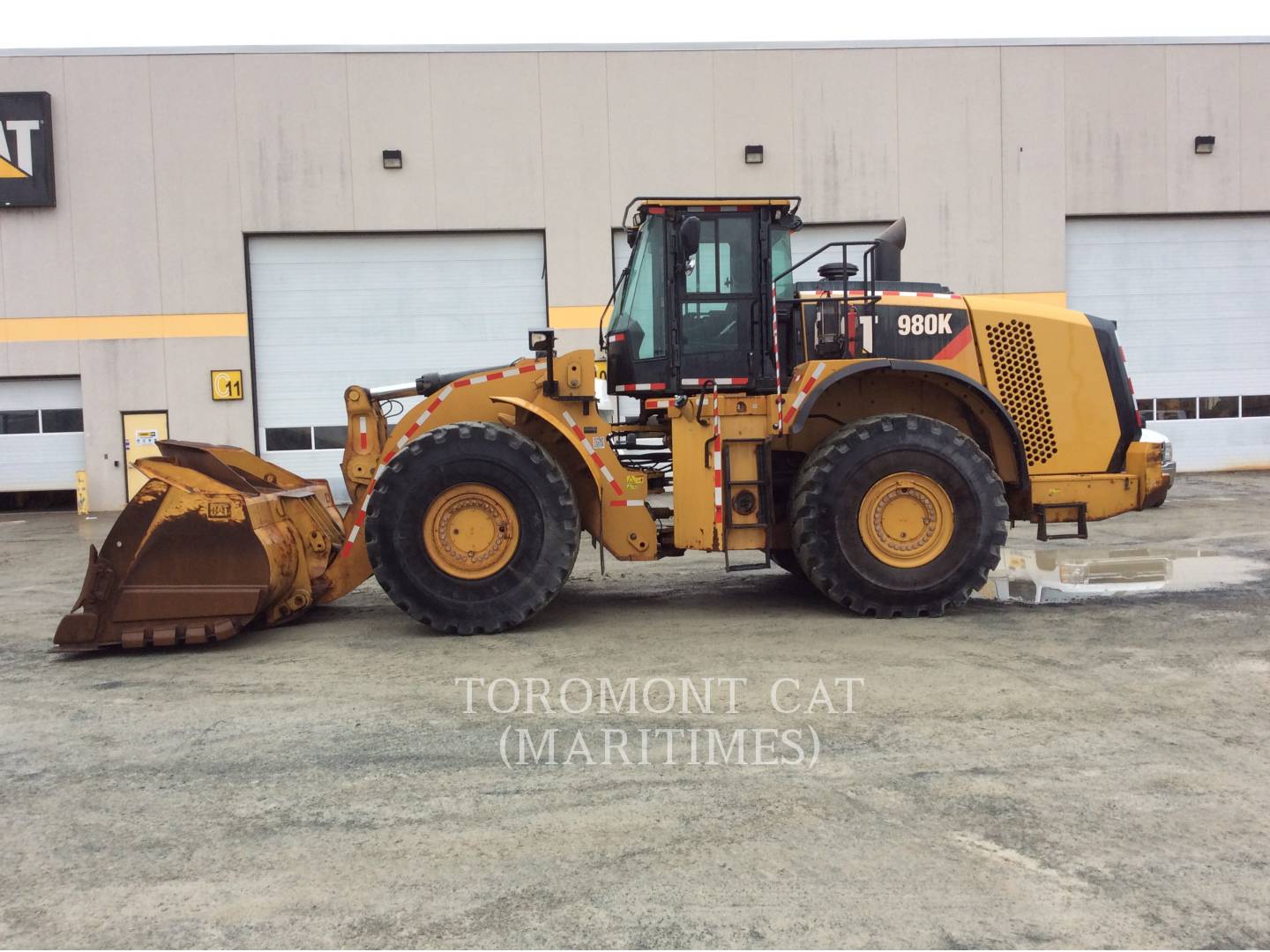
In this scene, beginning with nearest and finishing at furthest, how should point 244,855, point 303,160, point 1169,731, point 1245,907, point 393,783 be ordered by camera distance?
point 1245,907
point 244,855
point 393,783
point 1169,731
point 303,160

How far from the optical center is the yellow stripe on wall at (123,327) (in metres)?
17.1

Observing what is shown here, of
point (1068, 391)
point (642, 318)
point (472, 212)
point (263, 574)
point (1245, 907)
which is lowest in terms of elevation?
point (1245, 907)

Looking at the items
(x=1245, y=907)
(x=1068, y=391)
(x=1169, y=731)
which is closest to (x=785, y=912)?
(x=1245, y=907)

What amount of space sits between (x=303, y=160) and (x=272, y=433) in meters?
5.01

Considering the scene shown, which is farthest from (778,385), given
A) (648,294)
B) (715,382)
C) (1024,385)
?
(1024,385)

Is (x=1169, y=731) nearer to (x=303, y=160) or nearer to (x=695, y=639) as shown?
(x=695, y=639)

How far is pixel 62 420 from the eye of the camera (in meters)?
17.5

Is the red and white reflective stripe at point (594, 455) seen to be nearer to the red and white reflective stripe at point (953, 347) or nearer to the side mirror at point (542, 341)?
the side mirror at point (542, 341)

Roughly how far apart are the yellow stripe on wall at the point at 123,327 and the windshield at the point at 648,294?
41.3 feet

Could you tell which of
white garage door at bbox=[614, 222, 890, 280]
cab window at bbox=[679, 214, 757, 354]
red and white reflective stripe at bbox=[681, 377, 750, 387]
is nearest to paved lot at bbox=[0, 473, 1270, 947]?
red and white reflective stripe at bbox=[681, 377, 750, 387]

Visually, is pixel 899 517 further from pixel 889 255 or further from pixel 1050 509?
pixel 889 255

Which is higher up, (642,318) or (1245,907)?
(642,318)

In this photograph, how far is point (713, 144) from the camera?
1758cm

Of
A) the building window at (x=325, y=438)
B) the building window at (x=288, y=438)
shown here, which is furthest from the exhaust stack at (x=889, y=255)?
the building window at (x=288, y=438)
